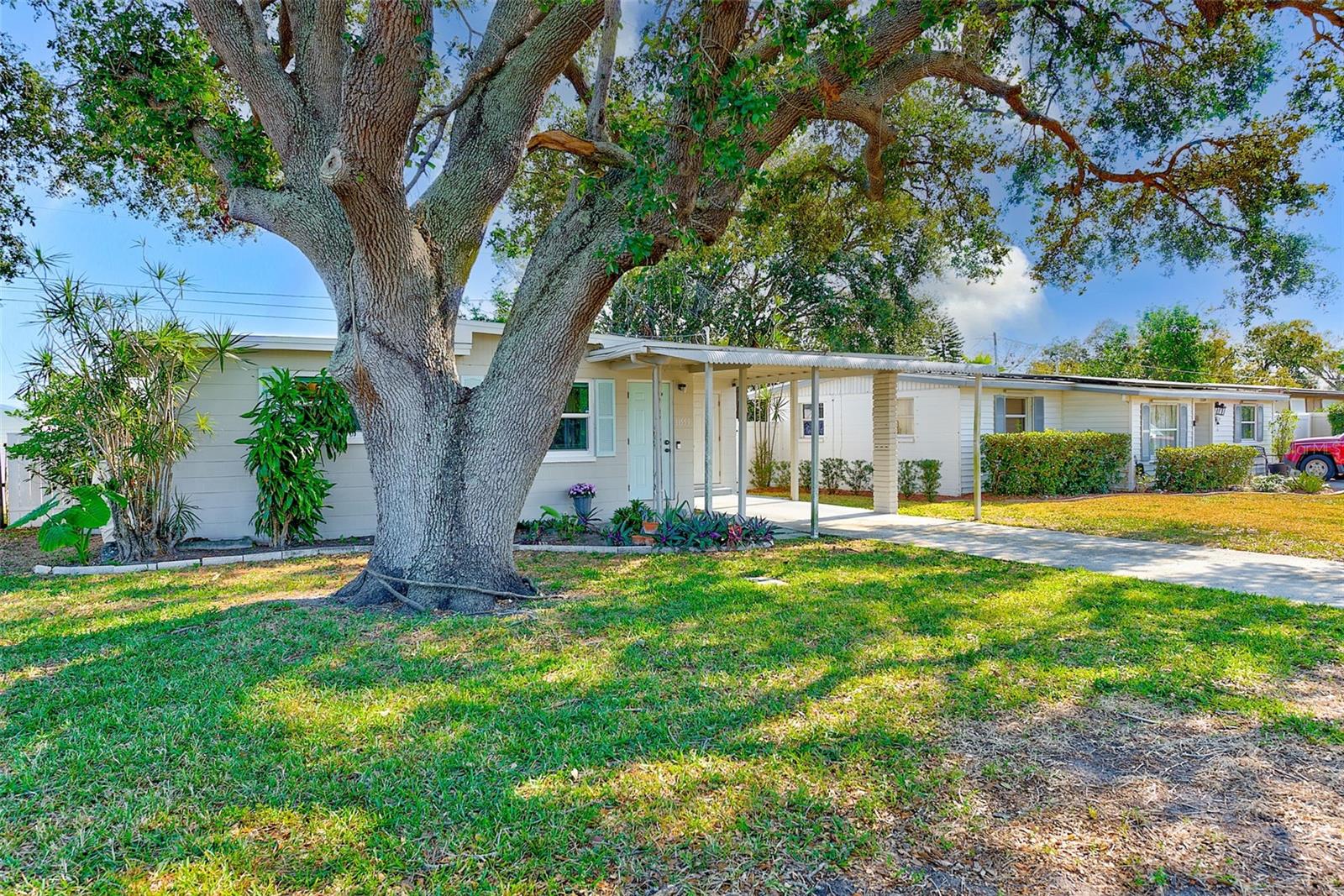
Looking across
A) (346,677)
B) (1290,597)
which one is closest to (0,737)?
(346,677)

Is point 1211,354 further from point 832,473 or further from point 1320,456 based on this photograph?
point 832,473

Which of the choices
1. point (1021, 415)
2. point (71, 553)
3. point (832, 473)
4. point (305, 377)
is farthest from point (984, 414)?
point (71, 553)

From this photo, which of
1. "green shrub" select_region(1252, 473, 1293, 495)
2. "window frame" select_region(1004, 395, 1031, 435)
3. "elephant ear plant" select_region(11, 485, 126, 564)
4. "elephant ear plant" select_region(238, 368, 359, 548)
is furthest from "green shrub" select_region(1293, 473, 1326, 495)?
"elephant ear plant" select_region(11, 485, 126, 564)

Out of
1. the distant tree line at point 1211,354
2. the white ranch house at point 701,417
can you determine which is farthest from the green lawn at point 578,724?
the distant tree line at point 1211,354

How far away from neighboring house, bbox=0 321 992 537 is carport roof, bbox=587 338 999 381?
0.8 inches

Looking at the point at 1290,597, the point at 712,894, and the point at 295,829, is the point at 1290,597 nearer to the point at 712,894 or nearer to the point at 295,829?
the point at 712,894

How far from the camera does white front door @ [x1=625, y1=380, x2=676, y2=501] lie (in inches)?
464

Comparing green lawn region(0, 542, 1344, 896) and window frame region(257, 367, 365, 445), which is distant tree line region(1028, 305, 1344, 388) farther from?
green lawn region(0, 542, 1344, 896)

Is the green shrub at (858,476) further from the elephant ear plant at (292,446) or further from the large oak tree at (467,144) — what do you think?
the elephant ear plant at (292,446)

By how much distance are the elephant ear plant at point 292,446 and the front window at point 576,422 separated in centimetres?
301

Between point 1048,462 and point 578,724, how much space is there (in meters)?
14.4

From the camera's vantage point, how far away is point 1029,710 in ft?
11.9

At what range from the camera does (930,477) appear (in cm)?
1534

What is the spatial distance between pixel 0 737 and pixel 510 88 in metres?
5.24
